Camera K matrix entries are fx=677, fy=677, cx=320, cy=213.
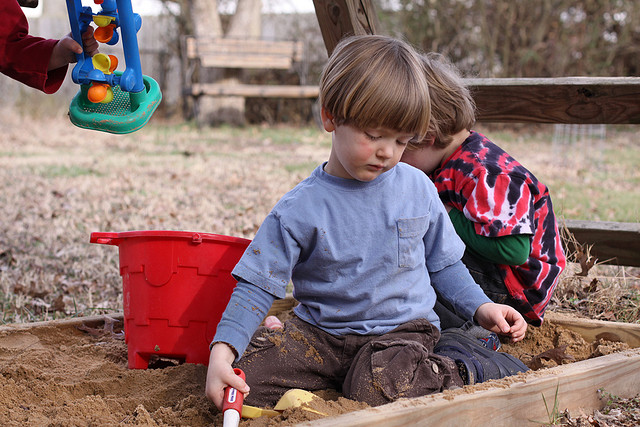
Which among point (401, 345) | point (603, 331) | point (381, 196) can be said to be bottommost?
point (603, 331)

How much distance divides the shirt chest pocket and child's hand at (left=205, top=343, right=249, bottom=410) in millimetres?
605

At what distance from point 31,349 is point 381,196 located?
1.38 m

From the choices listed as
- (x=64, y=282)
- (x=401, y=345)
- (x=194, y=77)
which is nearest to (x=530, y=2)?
(x=194, y=77)

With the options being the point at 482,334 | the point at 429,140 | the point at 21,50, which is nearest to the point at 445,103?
the point at 429,140

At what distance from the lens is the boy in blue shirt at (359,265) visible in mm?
1852

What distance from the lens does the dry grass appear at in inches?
132

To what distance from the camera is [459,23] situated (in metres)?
13.2

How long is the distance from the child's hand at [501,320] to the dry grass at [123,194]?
114 centimetres

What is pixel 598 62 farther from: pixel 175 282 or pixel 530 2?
pixel 175 282

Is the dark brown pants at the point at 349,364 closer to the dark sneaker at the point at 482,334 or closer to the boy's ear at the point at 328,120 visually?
the dark sneaker at the point at 482,334

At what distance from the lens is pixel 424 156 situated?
101 inches

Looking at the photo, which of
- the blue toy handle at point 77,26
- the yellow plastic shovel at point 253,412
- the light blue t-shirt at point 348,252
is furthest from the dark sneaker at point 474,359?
the blue toy handle at point 77,26

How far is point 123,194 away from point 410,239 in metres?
4.42

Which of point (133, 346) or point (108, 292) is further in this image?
point (108, 292)
